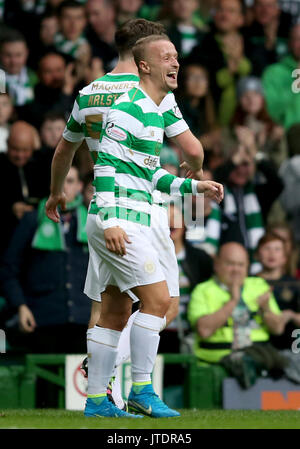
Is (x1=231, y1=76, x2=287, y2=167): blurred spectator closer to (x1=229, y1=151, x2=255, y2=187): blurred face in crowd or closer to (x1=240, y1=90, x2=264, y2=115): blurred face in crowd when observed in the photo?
(x1=240, y1=90, x2=264, y2=115): blurred face in crowd

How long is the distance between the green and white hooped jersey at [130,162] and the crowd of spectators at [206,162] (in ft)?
11.0

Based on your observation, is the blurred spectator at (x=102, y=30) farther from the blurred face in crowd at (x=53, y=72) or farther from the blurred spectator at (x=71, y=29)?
the blurred face in crowd at (x=53, y=72)

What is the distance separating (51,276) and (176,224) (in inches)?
48.2

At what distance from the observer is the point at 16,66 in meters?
10.8

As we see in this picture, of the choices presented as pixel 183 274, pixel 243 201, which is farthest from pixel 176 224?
pixel 243 201

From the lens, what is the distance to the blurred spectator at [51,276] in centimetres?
899

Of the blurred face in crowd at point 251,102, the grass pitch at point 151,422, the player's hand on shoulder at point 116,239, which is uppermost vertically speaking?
the blurred face in crowd at point 251,102

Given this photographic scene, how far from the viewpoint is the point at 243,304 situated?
9.33 metres

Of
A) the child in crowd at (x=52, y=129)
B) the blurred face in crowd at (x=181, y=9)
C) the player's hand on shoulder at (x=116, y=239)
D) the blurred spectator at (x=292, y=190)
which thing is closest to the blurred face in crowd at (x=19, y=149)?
the child in crowd at (x=52, y=129)

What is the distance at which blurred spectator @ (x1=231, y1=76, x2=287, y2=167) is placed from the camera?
37.8 ft

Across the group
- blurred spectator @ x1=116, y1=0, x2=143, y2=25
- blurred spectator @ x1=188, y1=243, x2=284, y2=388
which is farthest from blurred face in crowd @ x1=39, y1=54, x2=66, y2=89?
blurred spectator @ x1=188, y1=243, x2=284, y2=388

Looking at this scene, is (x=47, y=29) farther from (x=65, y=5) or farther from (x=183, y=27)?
(x=183, y=27)
